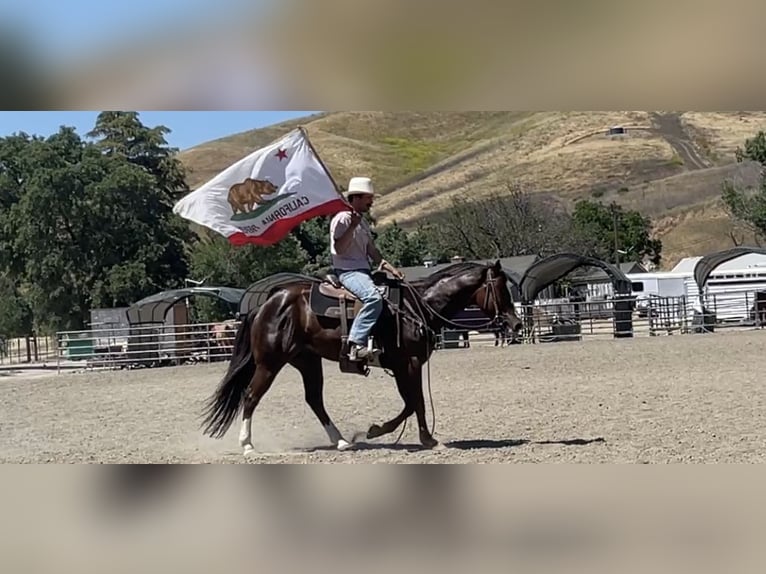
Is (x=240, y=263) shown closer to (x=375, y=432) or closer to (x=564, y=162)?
(x=375, y=432)

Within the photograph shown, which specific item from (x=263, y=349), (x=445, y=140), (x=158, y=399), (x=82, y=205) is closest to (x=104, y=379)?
(x=158, y=399)

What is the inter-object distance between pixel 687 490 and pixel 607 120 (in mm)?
125284

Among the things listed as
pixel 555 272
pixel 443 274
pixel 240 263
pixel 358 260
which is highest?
pixel 240 263

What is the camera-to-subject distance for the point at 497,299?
6.96 metres

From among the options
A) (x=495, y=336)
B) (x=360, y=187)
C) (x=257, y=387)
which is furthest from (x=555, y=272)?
(x=360, y=187)

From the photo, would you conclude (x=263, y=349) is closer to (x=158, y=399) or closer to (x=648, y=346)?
(x=158, y=399)

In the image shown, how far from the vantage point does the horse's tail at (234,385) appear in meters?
7.13

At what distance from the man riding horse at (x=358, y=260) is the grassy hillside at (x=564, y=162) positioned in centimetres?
7439

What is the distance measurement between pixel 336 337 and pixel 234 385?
3.02 feet

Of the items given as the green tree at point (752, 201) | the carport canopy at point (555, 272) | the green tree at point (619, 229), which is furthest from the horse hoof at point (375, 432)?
the green tree at point (619, 229)

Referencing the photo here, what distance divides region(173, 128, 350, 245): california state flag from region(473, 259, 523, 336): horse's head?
3.83 ft

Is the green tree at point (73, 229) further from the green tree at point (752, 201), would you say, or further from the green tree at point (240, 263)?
the green tree at point (752, 201)

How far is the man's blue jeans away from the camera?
21.7ft
